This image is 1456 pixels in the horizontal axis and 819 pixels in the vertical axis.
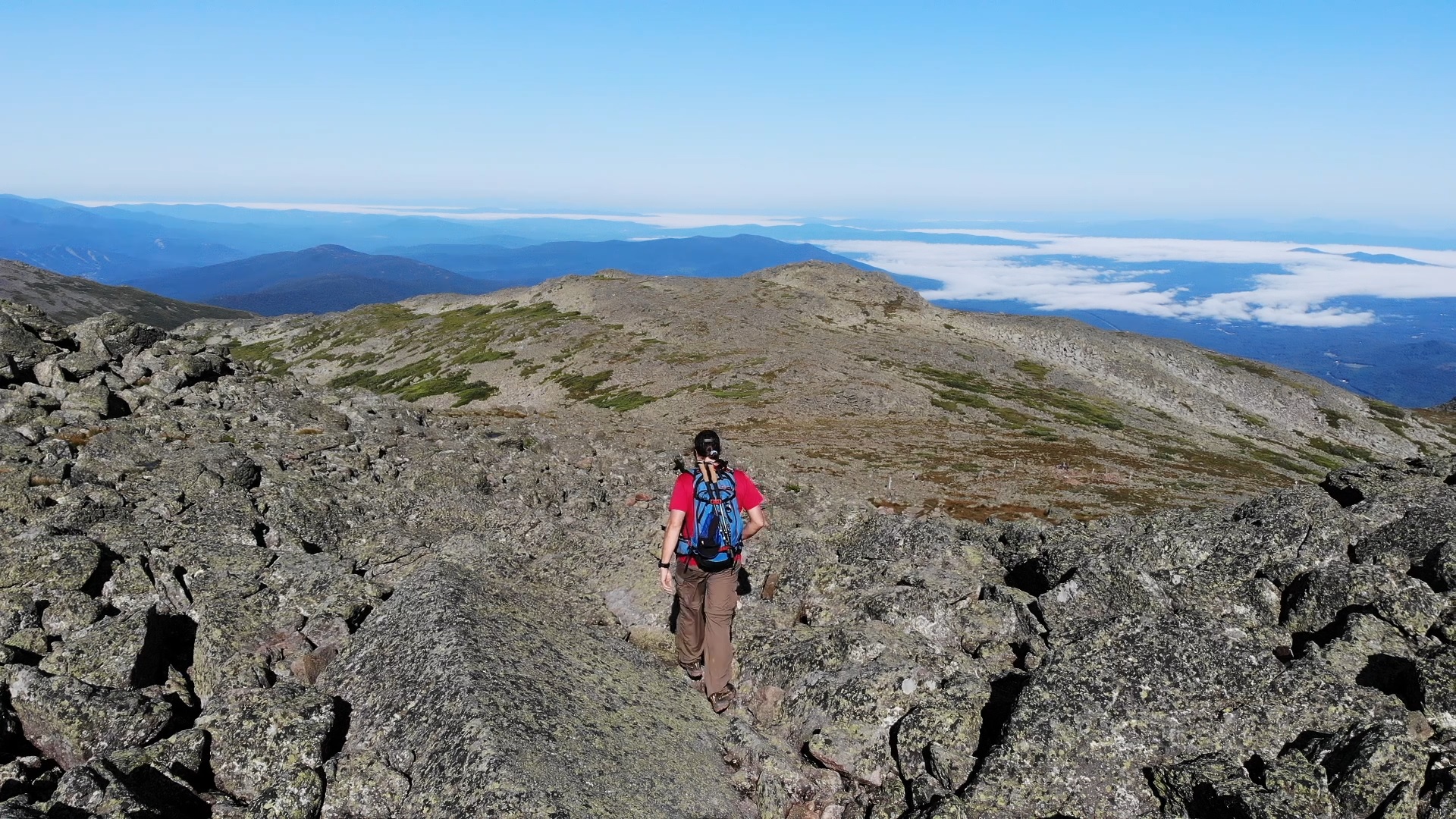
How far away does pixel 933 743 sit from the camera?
12898 millimetres

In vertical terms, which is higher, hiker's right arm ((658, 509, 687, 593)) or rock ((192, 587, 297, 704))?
hiker's right arm ((658, 509, 687, 593))

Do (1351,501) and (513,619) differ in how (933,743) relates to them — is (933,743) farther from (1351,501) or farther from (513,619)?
(1351,501)

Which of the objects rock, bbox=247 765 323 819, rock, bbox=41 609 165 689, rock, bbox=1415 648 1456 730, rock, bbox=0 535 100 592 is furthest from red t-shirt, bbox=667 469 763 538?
rock, bbox=0 535 100 592

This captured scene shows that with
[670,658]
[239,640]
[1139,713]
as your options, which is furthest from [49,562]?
[1139,713]

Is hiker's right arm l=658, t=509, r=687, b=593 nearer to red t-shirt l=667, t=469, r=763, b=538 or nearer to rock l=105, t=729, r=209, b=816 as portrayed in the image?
red t-shirt l=667, t=469, r=763, b=538

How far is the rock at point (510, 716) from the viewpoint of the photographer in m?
11.0

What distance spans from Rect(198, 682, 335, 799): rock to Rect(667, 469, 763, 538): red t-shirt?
692 centimetres

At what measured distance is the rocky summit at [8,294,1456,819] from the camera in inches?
447

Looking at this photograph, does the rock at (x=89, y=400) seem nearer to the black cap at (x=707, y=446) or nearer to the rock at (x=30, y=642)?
the rock at (x=30, y=642)

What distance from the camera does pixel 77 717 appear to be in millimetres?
11961

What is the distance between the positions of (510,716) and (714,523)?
4.93 metres

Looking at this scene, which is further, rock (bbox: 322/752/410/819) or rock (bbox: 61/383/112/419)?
rock (bbox: 61/383/112/419)

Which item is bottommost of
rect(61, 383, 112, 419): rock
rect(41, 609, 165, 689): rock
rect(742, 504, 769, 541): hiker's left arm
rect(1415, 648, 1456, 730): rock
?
rect(41, 609, 165, 689): rock

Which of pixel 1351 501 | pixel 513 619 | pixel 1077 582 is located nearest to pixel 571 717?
pixel 513 619
